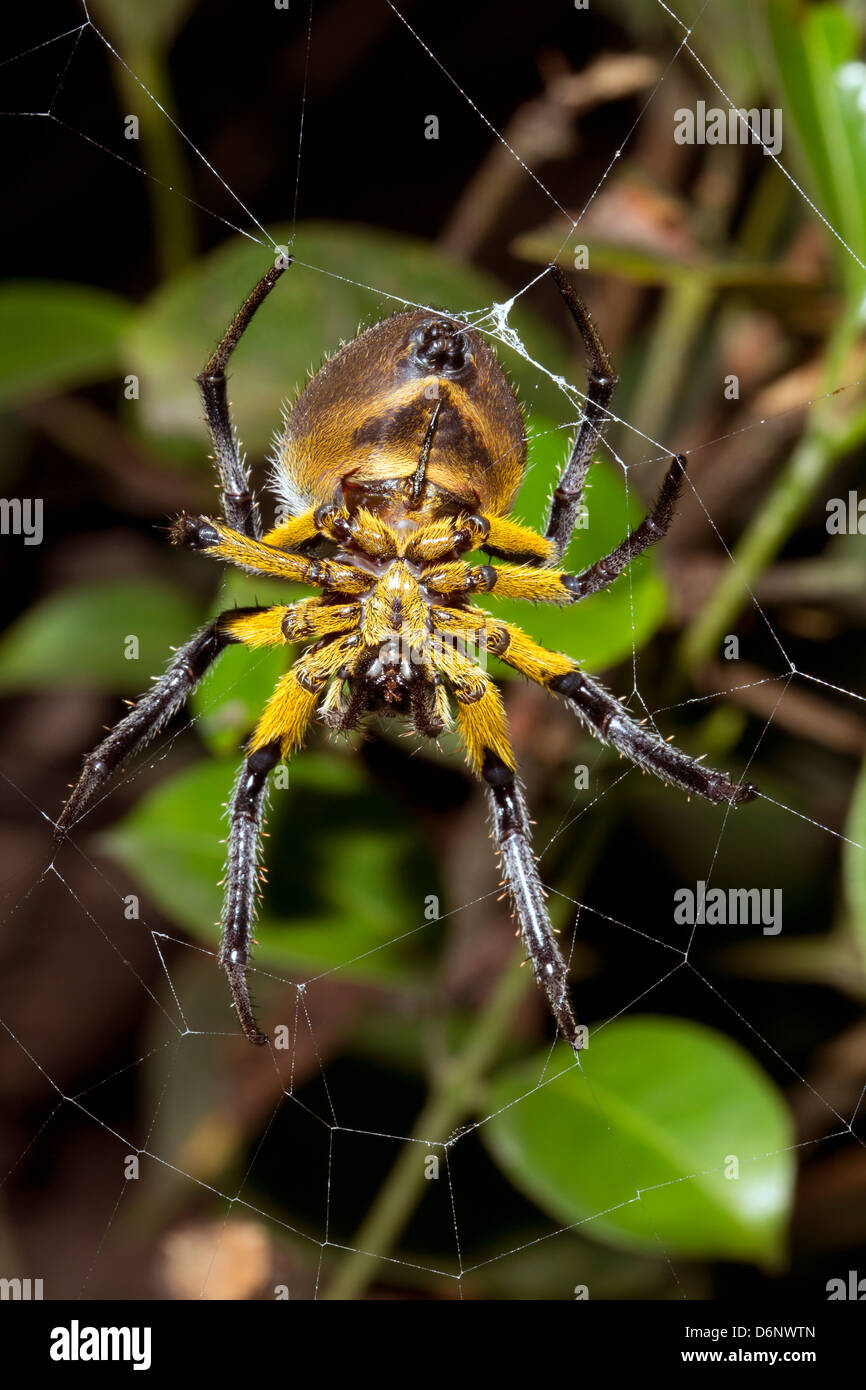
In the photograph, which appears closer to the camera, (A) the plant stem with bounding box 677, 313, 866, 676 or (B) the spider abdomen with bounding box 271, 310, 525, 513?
(B) the spider abdomen with bounding box 271, 310, 525, 513

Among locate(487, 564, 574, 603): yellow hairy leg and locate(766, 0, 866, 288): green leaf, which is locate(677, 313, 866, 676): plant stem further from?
locate(487, 564, 574, 603): yellow hairy leg

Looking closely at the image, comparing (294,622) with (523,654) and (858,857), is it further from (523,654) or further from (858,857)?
A: (858,857)

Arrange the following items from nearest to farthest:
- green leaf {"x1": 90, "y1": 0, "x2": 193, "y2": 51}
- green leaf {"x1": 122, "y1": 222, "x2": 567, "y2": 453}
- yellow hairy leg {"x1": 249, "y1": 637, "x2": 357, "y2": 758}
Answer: yellow hairy leg {"x1": 249, "y1": 637, "x2": 357, "y2": 758} < green leaf {"x1": 122, "y1": 222, "x2": 567, "y2": 453} < green leaf {"x1": 90, "y1": 0, "x2": 193, "y2": 51}

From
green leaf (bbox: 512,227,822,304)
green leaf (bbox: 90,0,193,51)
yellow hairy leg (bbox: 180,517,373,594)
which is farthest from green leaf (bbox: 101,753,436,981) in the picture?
green leaf (bbox: 90,0,193,51)

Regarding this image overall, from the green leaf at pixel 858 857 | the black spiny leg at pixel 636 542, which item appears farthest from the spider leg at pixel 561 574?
the green leaf at pixel 858 857

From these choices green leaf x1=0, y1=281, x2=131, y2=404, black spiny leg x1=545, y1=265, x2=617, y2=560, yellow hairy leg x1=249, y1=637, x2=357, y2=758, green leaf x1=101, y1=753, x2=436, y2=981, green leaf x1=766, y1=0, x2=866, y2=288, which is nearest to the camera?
black spiny leg x1=545, y1=265, x2=617, y2=560

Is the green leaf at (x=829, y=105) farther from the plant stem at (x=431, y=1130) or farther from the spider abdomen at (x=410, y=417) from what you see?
the plant stem at (x=431, y=1130)
